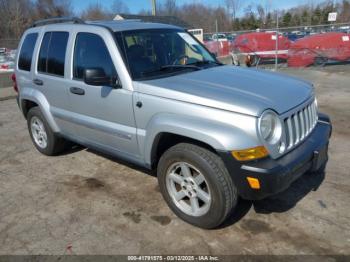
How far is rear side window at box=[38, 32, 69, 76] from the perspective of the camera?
181 inches

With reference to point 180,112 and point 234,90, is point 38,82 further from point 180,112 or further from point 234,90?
point 234,90

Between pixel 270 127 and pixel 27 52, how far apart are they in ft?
13.1

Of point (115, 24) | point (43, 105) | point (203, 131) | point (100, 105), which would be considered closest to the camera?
point (203, 131)

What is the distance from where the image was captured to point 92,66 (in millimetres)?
Answer: 4121

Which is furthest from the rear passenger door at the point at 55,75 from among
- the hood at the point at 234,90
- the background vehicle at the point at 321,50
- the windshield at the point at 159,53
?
the background vehicle at the point at 321,50

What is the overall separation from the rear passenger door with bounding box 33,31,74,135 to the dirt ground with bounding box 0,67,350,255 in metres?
0.82

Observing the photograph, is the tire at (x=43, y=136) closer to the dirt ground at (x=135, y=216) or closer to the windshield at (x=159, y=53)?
the dirt ground at (x=135, y=216)

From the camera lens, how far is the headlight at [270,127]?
297 cm

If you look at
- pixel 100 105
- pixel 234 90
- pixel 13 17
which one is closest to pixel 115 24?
pixel 100 105

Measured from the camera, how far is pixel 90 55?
4152 mm

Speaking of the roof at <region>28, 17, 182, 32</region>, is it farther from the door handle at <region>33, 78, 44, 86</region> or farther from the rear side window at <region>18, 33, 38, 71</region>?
the door handle at <region>33, 78, 44, 86</region>

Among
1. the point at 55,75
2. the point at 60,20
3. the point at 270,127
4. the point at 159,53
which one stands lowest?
the point at 270,127

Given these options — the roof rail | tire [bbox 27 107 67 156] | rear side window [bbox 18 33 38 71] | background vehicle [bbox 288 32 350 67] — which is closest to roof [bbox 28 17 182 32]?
the roof rail

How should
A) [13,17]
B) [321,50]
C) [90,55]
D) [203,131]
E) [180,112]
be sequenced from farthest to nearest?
[13,17], [321,50], [90,55], [180,112], [203,131]
